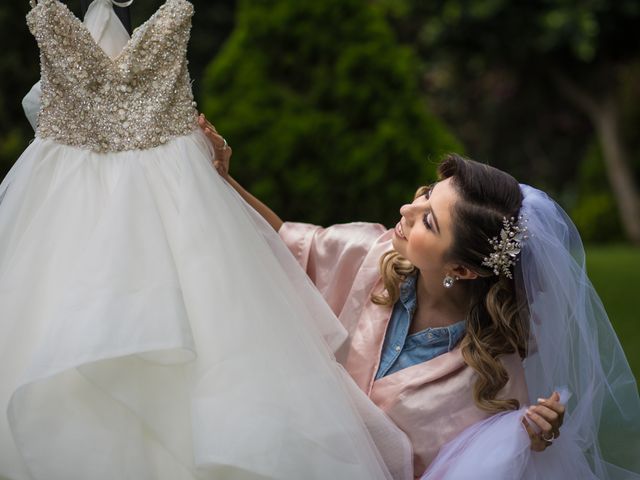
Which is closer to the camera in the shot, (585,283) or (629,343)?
(585,283)

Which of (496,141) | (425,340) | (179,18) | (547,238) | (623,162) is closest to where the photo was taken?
(179,18)

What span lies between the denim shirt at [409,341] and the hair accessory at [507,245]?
0.90 feet

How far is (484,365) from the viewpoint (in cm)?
282

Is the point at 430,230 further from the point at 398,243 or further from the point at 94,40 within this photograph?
the point at 94,40

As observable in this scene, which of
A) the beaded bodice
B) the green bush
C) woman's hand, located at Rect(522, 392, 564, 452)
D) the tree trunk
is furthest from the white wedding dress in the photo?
the tree trunk

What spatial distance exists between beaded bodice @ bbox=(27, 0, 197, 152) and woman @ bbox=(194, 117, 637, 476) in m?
0.20

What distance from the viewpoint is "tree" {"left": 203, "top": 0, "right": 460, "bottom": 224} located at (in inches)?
236

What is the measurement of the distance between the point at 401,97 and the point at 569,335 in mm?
3531

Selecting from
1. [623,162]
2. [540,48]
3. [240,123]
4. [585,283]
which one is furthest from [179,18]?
[623,162]

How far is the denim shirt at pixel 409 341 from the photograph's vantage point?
117 inches

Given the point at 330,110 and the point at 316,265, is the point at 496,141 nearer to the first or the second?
the point at 330,110

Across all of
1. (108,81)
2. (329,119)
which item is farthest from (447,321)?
(329,119)

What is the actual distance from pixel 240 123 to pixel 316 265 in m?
3.07

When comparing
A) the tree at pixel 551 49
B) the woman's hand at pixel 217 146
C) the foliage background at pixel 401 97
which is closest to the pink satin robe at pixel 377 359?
the woman's hand at pixel 217 146
